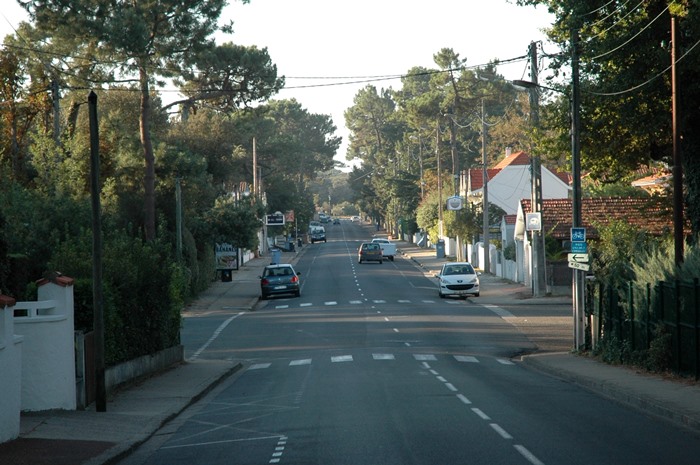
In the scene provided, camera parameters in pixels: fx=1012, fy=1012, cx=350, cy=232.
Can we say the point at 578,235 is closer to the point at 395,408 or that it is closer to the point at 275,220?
the point at 395,408

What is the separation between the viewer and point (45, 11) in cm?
4078

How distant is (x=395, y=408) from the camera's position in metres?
16.2

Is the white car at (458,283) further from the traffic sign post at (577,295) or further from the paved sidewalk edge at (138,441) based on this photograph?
the paved sidewalk edge at (138,441)

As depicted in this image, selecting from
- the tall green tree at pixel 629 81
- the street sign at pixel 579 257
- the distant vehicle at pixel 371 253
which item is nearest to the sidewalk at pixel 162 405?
the street sign at pixel 579 257

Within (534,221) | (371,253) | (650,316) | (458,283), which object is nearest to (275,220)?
(371,253)

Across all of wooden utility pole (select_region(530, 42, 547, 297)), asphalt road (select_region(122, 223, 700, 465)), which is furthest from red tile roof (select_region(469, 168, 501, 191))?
asphalt road (select_region(122, 223, 700, 465))

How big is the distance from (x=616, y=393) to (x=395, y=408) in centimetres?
459

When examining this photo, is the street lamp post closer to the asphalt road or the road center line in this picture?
the asphalt road

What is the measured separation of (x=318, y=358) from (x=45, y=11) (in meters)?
21.3

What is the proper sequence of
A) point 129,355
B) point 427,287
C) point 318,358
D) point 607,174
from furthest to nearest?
point 427,287
point 607,174
point 318,358
point 129,355

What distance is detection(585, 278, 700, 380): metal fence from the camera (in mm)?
19453

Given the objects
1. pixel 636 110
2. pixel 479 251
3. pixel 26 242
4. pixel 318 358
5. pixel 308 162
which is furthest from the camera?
pixel 308 162

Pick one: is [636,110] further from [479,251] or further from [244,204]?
[479,251]

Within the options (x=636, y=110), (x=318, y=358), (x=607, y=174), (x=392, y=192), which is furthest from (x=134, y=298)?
(x=392, y=192)
